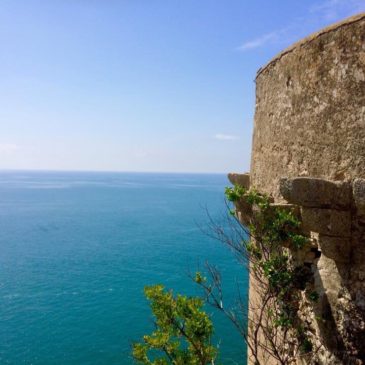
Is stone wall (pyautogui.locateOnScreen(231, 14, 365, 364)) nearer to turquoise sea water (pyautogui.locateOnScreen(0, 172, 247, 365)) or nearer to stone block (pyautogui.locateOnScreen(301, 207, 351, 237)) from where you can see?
stone block (pyautogui.locateOnScreen(301, 207, 351, 237))

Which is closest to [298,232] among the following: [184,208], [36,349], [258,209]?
[258,209]

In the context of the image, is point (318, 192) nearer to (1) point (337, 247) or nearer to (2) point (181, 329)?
(1) point (337, 247)

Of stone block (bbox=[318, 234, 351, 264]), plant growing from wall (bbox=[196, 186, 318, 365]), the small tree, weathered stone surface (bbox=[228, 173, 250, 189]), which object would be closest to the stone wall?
stone block (bbox=[318, 234, 351, 264])

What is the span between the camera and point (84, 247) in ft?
189

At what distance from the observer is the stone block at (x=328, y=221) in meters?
5.29

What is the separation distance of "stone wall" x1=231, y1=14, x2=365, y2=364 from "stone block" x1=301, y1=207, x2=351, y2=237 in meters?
0.01

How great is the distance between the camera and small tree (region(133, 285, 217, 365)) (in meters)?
8.30

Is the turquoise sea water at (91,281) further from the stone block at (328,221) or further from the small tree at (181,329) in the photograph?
the stone block at (328,221)

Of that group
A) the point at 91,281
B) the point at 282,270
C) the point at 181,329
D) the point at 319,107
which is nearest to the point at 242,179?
the point at 282,270

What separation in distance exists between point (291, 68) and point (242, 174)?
10.7 ft

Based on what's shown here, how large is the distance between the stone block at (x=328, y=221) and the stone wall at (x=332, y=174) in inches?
0.5

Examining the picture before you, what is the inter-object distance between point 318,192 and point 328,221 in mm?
459

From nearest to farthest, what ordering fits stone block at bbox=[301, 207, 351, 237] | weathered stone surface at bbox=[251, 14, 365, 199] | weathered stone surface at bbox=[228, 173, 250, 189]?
weathered stone surface at bbox=[251, 14, 365, 199], stone block at bbox=[301, 207, 351, 237], weathered stone surface at bbox=[228, 173, 250, 189]

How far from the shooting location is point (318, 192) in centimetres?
528
